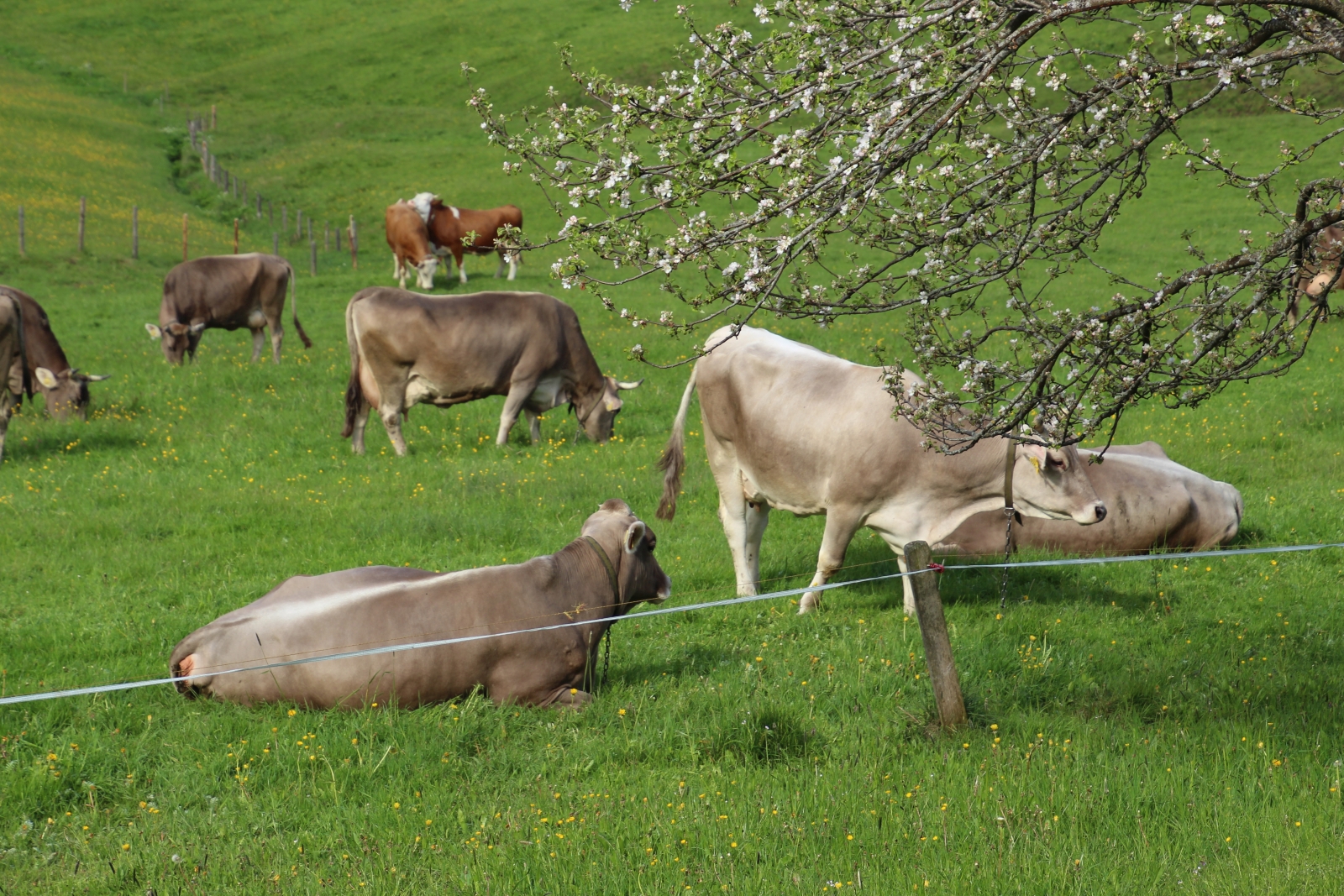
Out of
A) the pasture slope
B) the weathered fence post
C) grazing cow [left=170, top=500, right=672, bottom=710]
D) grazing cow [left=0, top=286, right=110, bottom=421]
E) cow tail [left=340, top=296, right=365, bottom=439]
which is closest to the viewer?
the pasture slope

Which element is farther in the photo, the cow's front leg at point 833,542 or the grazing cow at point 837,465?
the cow's front leg at point 833,542

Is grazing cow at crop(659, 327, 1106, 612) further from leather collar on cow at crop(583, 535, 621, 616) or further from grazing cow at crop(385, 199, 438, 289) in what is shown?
grazing cow at crop(385, 199, 438, 289)

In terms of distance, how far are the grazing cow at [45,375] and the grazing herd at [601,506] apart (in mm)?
83

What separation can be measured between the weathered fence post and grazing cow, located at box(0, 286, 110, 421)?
14.0 meters

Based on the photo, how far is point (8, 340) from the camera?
51.0 feet

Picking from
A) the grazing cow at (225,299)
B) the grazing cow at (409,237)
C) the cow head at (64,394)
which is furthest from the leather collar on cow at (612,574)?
the grazing cow at (409,237)

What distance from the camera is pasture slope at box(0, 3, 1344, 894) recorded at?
5.15m

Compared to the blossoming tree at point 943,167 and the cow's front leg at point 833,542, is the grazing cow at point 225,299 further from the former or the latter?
the blossoming tree at point 943,167

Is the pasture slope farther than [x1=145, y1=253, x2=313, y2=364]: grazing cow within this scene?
No

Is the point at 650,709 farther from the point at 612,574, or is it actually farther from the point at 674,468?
the point at 674,468

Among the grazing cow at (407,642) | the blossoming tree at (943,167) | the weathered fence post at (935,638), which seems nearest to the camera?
the blossoming tree at (943,167)

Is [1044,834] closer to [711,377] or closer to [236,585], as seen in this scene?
[711,377]

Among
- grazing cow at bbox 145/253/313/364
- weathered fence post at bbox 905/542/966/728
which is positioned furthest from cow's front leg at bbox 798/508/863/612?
grazing cow at bbox 145/253/313/364

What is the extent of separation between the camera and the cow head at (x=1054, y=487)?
29.0ft
